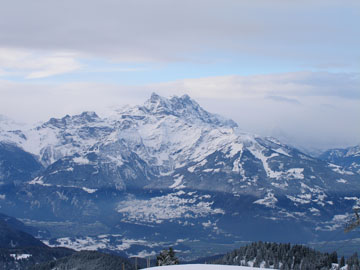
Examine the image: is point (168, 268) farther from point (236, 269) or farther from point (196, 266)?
point (236, 269)

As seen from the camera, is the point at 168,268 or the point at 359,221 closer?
the point at 359,221

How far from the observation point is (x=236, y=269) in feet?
473

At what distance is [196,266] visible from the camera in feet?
469

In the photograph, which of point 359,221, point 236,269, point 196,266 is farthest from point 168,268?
point 359,221

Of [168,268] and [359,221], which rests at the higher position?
[359,221]

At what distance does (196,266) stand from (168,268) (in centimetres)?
657

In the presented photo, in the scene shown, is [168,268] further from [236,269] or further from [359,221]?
[359,221]

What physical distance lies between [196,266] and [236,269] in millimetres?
9606

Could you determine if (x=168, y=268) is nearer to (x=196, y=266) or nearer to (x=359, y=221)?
(x=196, y=266)

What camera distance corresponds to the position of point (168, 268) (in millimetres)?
142875

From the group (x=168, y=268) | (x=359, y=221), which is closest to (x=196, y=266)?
(x=168, y=268)

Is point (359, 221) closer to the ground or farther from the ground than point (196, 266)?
farther from the ground

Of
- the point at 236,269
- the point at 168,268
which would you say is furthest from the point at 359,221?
the point at 168,268

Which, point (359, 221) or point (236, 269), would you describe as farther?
point (236, 269)
